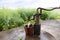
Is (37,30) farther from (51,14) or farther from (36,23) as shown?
(51,14)

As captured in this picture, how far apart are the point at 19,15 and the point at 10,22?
276 mm

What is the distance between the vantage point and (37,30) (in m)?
1.91

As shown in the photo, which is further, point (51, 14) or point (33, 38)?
point (51, 14)

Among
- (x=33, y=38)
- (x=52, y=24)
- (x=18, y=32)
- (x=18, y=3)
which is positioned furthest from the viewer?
(x=18, y=3)

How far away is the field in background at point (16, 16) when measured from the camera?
9.39ft

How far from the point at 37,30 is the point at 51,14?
1530 millimetres

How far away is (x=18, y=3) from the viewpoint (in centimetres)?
361

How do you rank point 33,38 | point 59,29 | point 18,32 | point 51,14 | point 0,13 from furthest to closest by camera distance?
point 51,14 → point 0,13 → point 59,29 → point 18,32 → point 33,38

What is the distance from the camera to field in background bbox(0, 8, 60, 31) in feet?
9.39

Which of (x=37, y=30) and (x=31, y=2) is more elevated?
(x=31, y=2)

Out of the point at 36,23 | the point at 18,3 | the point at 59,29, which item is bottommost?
the point at 59,29

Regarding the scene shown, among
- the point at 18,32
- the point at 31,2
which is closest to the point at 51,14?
the point at 31,2

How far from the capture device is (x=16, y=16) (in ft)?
10.1

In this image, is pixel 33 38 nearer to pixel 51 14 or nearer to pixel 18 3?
pixel 51 14
